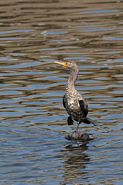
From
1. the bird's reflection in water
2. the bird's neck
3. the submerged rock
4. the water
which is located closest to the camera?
the bird's reflection in water

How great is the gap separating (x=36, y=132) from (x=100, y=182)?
300 cm

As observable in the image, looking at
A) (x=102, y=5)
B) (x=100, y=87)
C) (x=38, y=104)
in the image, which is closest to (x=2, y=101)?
(x=38, y=104)

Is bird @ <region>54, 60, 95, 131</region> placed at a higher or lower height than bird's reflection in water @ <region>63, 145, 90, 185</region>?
higher

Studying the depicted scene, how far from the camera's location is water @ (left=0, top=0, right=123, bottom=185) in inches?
510

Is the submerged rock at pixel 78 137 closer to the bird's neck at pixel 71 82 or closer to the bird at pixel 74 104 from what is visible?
the bird at pixel 74 104

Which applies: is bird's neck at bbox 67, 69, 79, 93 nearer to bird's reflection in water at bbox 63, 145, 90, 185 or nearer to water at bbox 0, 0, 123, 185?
water at bbox 0, 0, 123, 185

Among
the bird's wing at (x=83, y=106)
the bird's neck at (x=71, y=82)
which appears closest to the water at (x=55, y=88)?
the bird's wing at (x=83, y=106)

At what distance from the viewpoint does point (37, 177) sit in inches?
491

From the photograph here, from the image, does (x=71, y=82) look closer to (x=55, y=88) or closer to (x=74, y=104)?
(x=74, y=104)

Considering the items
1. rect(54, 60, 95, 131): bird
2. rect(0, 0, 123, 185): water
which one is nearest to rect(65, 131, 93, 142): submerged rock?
rect(0, 0, 123, 185): water

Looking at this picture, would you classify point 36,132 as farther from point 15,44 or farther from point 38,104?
point 15,44

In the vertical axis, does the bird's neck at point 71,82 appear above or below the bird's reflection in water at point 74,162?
above

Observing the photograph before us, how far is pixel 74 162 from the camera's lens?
13375mm

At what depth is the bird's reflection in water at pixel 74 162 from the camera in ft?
41.0
